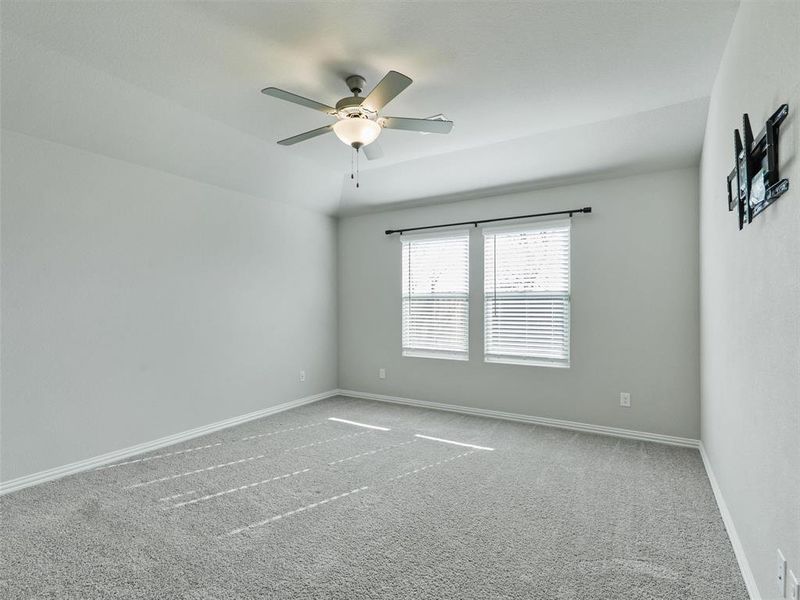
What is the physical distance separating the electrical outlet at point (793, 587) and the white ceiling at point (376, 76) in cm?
240

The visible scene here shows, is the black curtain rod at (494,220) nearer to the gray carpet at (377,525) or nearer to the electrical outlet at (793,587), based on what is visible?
the gray carpet at (377,525)

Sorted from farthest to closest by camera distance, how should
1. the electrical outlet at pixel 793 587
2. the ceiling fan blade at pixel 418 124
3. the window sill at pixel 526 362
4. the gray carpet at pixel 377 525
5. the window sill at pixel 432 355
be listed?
the window sill at pixel 432 355 → the window sill at pixel 526 362 → the ceiling fan blade at pixel 418 124 → the gray carpet at pixel 377 525 → the electrical outlet at pixel 793 587

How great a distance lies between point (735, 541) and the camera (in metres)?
2.16

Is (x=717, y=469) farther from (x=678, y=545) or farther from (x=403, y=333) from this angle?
(x=403, y=333)

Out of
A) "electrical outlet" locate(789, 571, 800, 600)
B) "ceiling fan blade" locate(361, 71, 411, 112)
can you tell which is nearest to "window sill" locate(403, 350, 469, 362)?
"ceiling fan blade" locate(361, 71, 411, 112)

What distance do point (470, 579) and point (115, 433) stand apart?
120 inches

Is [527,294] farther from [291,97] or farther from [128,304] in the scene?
[128,304]

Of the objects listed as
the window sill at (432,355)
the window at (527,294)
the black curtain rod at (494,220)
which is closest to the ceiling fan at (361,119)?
the black curtain rod at (494,220)

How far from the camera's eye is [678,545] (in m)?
2.23

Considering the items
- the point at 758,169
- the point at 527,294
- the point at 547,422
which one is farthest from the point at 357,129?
the point at 547,422

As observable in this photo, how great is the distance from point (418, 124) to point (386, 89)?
1.38 ft

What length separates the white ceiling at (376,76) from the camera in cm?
219

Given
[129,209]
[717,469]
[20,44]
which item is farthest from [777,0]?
[129,209]

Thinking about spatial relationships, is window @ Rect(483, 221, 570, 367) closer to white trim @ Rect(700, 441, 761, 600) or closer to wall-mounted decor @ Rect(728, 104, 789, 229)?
white trim @ Rect(700, 441, 761, 600)
